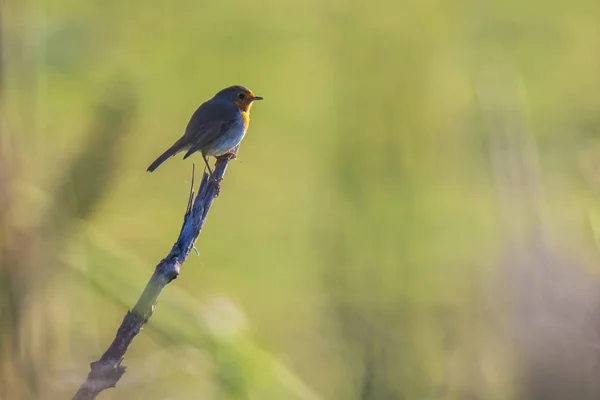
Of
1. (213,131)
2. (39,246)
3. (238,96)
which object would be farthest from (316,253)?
(39,246)

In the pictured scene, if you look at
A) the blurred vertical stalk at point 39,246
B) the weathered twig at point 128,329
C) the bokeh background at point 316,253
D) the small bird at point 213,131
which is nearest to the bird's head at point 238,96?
the small bird at point 213,131

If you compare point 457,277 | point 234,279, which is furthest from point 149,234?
point 457,277

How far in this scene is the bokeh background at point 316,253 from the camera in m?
1.21

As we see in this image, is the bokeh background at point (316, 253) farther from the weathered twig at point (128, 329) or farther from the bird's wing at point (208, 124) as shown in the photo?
the bird's wing at point (208, 124)

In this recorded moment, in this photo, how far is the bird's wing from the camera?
3.27 meters

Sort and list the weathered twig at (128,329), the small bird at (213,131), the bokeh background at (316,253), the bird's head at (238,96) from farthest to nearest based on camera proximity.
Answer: the bird's head at (238,96) → the small bird at (213,131) → the bokeh background at (316,253) → the weathered twig at (128,329)

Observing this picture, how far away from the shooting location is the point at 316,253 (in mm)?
2549

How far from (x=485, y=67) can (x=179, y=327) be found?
7298 mm

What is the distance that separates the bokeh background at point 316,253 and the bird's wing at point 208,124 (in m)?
0.41

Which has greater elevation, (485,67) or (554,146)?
(485,67)

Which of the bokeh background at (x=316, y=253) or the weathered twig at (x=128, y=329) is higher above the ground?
the bokeh background at (x=316, y=253)

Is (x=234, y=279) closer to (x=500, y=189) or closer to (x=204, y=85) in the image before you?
(x=204, y=85)

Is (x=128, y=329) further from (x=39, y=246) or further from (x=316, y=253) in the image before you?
(x=316, y=253)

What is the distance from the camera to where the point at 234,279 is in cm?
725
